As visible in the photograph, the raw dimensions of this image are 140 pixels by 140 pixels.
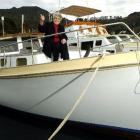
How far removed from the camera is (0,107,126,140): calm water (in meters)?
9.61

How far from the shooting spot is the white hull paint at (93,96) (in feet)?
27.4

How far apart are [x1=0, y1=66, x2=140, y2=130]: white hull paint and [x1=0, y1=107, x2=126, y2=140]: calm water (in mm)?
560

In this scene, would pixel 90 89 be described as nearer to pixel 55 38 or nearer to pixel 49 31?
pixel 55 38

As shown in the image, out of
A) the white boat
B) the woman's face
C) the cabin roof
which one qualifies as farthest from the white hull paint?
the cabin roof

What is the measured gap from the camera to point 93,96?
8.70m

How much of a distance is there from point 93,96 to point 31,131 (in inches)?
94.8

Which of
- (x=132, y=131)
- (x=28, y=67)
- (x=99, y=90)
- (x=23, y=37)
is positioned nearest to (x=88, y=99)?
(x=99, y=90)

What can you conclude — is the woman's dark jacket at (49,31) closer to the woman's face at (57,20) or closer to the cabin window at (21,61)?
the woman's face at (57,20)

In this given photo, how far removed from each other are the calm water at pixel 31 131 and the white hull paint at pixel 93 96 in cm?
56

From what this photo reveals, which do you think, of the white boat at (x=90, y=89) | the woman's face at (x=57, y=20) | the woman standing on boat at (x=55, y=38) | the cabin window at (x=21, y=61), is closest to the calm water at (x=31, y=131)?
the white boat at (x=90, y=89)

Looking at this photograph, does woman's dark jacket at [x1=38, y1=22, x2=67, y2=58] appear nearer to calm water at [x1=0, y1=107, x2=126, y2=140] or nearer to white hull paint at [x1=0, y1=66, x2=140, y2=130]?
white hull paint at [x1=0, y1=66, x2=140, y2=130]

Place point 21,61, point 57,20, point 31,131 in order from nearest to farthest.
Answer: point 57,20
point 31,131
point 21,61

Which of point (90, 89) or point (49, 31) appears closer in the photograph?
point (90, 89)

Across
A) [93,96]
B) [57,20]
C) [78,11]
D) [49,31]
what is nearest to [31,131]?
[93,96]
